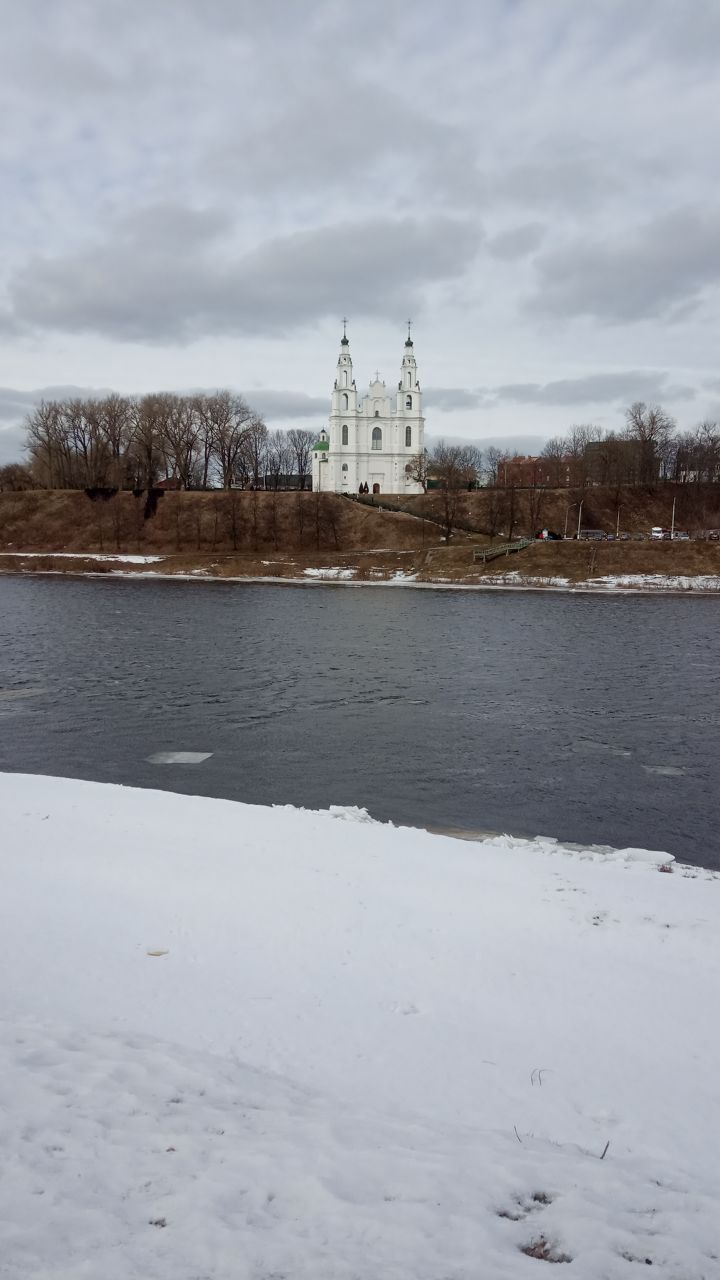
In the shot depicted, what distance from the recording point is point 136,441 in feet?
400

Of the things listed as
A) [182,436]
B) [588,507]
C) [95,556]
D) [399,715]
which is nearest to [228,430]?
[182,436]

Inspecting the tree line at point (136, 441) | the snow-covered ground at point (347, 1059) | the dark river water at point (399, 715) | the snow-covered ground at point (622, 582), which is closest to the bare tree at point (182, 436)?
the tree line at point (136, 441)

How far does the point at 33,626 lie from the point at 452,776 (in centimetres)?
3186

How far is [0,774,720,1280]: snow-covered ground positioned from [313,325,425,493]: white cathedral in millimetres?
113319

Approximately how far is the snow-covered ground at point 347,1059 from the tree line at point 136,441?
11249 centimetres

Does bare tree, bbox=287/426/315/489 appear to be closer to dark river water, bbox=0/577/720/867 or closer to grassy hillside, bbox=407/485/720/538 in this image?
grassy hillside, bbox=407/485/720/538

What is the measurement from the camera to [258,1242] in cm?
467

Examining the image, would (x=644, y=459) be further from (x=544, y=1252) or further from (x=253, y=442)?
(x=544, y=1252)

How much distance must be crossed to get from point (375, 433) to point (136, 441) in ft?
120

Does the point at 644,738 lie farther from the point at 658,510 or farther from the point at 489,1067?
the point at 658,510

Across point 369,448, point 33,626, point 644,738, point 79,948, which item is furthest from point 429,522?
point 79,948

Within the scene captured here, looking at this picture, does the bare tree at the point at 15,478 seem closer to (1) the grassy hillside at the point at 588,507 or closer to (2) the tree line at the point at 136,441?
(2) the tree line at the point at 136,441

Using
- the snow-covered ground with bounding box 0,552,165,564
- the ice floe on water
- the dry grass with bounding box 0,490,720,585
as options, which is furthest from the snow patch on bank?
the ice floe on water

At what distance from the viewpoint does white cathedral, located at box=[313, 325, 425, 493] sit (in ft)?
399
